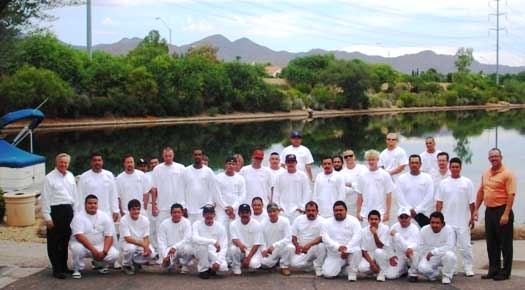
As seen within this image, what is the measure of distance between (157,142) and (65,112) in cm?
1607

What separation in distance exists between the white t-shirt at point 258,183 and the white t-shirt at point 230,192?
34 centimetres

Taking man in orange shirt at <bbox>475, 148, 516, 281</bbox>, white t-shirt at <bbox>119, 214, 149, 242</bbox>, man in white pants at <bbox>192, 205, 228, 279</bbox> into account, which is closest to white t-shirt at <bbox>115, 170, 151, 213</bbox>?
white t-shirt at <bbox>119, 214, 149, 242</bbox>

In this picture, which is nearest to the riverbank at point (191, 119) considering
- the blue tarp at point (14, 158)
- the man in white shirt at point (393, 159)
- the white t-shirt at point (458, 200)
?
the blue tarp at point (14, 158)

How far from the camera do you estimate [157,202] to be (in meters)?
11.2

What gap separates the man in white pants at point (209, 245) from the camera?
9602 mm

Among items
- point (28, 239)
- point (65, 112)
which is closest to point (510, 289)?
point (28, 239)

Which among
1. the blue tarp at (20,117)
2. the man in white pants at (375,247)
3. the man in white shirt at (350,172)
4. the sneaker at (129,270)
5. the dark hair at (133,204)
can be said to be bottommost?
the sneaker at (129,270)

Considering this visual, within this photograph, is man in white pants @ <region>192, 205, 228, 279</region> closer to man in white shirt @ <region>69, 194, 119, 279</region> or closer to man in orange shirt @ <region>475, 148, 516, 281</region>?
man in white shirt @ <region>69, 194, 119, 279</region>

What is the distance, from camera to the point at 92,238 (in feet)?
32.1

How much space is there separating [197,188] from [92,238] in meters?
2.06

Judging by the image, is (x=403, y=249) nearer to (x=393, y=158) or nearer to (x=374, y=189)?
(x=374, y=189)

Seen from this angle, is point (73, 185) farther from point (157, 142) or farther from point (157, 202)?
point (157, 142)

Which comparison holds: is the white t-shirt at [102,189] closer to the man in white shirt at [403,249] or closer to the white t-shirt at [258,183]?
the white t-shirt at [258,183]

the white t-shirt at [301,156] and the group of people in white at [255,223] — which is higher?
the white t-shirt at [301,156]
